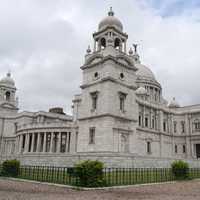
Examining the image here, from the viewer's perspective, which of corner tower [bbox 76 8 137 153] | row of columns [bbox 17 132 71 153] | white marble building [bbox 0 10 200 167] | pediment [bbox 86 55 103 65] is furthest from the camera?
row of columns [bbox 17 132 71 153]

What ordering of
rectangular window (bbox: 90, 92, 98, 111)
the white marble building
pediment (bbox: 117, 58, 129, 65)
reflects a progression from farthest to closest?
pediment (bbox: 117, 58, 129, 65)
rectangular window (bbox: 90, 92, 98, 111)
the white marble building

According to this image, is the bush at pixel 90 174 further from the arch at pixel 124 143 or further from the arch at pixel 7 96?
the arch at pixel 7 96

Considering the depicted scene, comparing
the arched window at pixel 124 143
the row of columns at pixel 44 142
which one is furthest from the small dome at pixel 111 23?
the row of columns at pixel 44 142

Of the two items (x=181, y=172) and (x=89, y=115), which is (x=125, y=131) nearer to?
(x=89, y=115)

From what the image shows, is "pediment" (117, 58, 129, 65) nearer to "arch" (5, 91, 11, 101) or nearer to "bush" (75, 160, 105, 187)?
"bush" (75, 160, 105, 187)

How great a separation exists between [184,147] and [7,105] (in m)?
45.1

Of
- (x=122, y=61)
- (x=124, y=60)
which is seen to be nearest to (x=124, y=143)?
(x=122, y=61)

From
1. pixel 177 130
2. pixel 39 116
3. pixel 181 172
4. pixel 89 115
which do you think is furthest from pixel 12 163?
pixel 177 130

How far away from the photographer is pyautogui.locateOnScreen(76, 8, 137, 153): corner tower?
33.5 m

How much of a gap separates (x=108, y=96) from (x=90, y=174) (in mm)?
20372

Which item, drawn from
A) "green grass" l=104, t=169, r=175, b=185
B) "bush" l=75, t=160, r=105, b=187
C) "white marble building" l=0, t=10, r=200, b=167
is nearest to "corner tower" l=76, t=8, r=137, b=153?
"white marble building" l=0, t=10, r=200, b=167

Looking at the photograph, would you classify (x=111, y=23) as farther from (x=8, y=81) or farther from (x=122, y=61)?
(x=8, y=81)

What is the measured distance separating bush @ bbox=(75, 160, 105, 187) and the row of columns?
29.7 m

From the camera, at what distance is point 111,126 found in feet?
108
